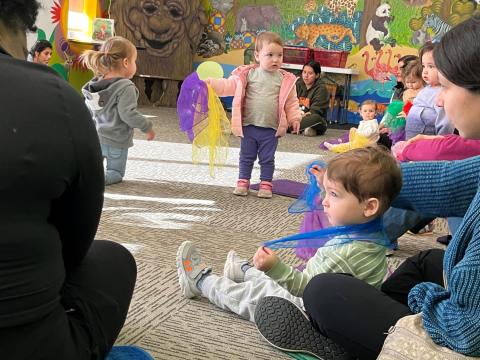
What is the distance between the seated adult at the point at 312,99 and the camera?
553 cm

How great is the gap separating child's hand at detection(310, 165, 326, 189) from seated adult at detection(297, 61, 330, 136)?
163 inches

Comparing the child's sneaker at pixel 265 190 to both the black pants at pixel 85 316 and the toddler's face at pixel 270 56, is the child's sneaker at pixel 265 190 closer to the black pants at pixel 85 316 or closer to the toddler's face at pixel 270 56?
the toddler's face at pixel 270 56

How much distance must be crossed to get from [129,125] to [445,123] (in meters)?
1.55

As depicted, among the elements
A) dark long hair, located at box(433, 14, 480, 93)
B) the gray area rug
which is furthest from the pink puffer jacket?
dark long hair, located at box(433, 14, 480, 93)

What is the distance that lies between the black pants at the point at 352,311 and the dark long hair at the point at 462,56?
0.44 metres

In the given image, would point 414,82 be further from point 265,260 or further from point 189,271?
point 265,260

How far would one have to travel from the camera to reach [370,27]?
6215 millimetres

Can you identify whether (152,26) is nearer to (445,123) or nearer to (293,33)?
(293,33)

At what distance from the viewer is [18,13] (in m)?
0.83

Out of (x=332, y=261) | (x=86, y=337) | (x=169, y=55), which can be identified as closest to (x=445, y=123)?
(x=332, y=261)

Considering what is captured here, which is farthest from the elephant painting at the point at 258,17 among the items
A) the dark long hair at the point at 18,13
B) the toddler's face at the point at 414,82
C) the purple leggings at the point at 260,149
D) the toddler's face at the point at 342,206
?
the dark long hair at the point at 18,13

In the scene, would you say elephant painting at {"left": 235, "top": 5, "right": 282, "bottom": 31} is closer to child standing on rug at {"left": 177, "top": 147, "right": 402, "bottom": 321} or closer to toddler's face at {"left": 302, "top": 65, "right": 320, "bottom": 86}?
toddler's face at {"left": 302, "top": 65, "right": 320, "bottom": 86}

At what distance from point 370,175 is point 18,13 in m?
0.77

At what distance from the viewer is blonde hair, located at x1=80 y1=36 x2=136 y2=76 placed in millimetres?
2906
